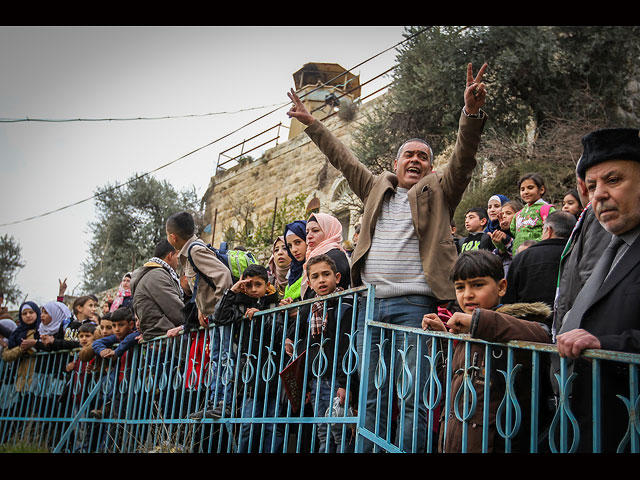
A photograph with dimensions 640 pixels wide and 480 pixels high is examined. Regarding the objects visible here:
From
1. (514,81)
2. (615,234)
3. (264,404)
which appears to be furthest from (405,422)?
(514,81)

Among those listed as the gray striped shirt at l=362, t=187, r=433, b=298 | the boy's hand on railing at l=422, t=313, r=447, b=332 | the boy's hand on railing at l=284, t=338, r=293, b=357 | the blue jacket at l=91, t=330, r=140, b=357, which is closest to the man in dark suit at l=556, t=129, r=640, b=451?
the boy's hand on railing at l=422, t=313, r=447, b=332

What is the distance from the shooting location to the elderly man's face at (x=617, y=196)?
2.24 metres

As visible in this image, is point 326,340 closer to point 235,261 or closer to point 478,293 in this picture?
point 478,293

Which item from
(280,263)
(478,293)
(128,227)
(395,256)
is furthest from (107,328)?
(128,227)

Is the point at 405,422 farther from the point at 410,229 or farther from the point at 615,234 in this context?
the point at 615,234

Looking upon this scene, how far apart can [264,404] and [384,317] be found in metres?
1.11

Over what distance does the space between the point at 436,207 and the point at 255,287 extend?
1.62 meters

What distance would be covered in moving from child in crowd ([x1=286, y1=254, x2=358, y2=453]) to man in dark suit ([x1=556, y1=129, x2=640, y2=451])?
1.54 metres

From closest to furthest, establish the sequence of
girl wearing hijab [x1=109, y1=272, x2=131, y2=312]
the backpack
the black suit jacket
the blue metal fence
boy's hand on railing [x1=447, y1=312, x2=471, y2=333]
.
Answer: the black suit jacket, the blue metal fence, boy's hand on railing [x1=447, y1=312, x2=471, y2=333], the backpack, girl wearing hijab [x1=109, y1=272, x2=131, y2=312]

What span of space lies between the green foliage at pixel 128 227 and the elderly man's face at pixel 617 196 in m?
21.4

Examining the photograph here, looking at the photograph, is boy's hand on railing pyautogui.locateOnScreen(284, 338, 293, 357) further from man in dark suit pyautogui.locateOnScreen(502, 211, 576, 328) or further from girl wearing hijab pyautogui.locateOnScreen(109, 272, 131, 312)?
girl wearing hijab pyautogui.locateOnScreen(109, 272, 131, 312)

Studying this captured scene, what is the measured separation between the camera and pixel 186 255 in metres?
5.19

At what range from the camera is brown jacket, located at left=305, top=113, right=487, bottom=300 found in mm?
3590

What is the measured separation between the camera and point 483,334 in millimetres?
2281
